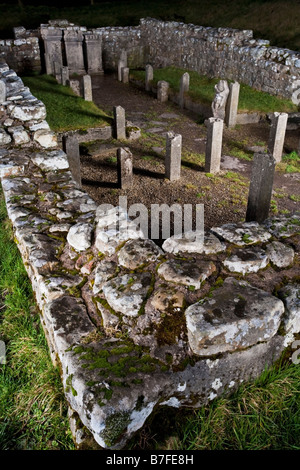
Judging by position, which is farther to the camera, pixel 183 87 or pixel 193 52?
pixel 193 52

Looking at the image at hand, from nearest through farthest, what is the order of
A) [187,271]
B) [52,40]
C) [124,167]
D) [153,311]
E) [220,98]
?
[153,311] → [187,271] → [124,167] → [220,98] → [52,40]

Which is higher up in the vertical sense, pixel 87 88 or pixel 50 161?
pixel 50 161

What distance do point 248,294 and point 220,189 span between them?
5.87 m

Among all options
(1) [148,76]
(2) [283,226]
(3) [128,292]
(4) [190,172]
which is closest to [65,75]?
(1) [148,76]

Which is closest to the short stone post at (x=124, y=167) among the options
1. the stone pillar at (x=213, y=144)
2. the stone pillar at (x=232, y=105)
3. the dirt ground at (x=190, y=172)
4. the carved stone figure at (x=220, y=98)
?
the dirt ground at (x=190, y=172)

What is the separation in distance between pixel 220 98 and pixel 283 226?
8206 mm

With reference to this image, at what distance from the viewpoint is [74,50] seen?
17.5 metres

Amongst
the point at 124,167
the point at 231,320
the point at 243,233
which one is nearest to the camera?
the point at 231,320

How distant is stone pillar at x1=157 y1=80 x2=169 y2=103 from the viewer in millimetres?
14115

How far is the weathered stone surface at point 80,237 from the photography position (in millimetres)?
3703

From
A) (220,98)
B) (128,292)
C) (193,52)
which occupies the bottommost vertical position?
(220,98)

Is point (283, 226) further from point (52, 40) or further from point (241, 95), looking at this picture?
point (52, 40)

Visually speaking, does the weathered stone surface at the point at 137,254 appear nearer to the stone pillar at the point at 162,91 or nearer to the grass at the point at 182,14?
the stone pillar at the point at 162,91

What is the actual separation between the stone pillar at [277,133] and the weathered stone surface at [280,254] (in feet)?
21.8
